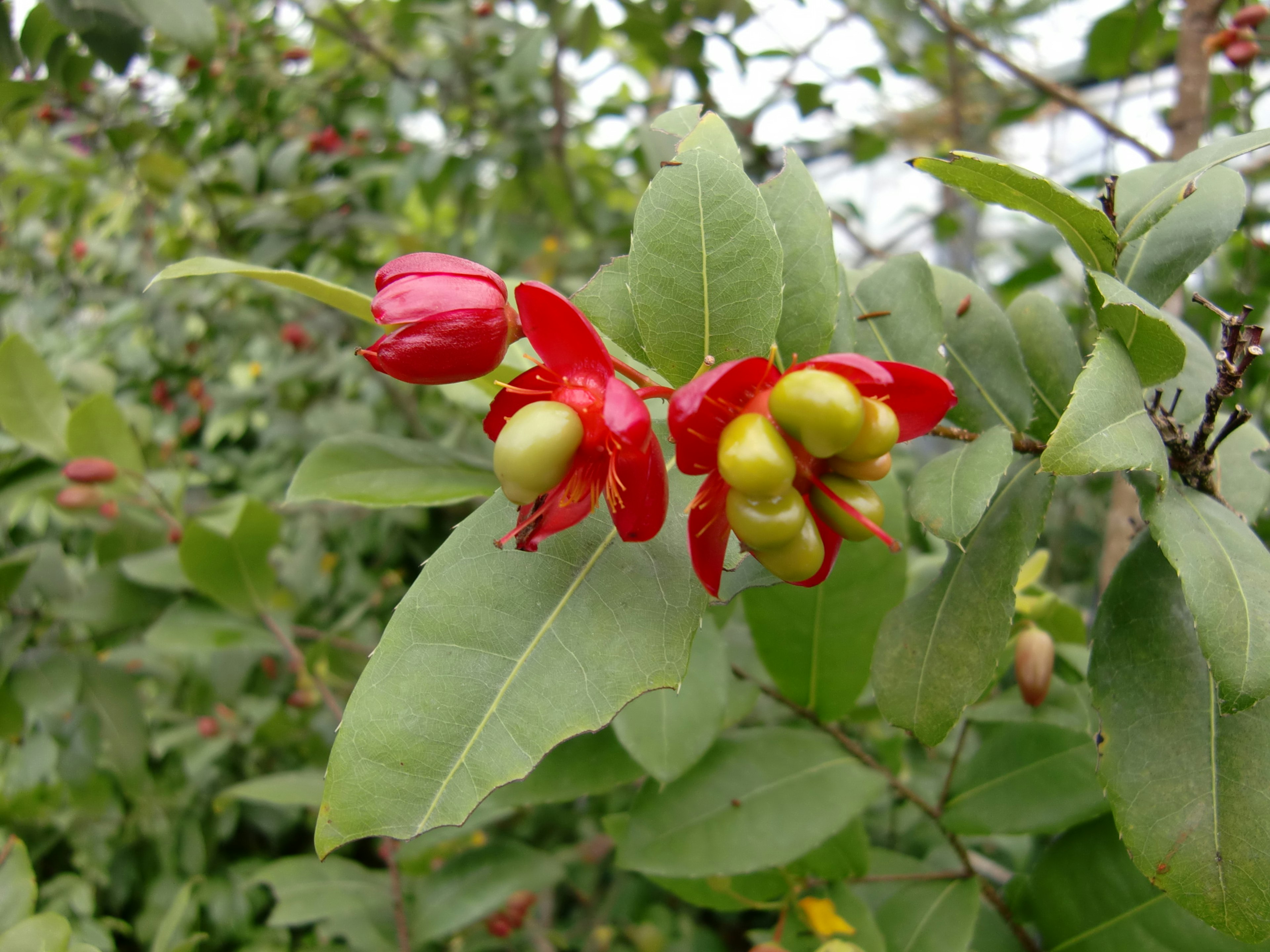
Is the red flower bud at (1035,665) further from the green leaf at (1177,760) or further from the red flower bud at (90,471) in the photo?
the red flower bud at (90,471)

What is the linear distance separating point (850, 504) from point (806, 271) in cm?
20

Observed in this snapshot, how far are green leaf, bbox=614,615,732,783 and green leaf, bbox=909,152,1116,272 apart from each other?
1.60ft

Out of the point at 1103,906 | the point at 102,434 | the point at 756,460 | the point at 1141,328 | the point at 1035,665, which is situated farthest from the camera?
the point at 102,434

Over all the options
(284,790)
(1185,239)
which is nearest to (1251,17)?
(1185,239)

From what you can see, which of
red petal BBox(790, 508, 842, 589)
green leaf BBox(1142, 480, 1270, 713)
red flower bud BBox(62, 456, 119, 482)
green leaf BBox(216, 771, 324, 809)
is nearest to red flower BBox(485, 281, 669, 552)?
red petal BBox(790, 508, 842, 589)

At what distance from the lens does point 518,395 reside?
609 millimetres

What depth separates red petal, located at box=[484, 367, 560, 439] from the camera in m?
0.58

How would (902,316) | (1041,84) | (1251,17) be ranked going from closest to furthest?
(902,316) → (1251,17) → (1041,84)

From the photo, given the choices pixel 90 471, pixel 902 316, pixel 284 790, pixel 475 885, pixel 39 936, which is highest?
pixel 902 316

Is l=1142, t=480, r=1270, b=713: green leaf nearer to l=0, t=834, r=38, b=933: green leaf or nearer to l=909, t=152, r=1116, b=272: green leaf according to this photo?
l=909, t=152, r=1116, b=272: green leaf

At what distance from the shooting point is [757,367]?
0.53 meters

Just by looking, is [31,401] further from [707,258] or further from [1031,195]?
[1031,195]

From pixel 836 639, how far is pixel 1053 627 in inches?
13.8

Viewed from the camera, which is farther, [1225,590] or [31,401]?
[31,401]
